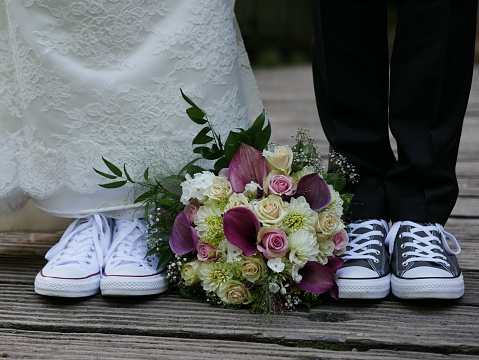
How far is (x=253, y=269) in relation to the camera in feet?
3.68

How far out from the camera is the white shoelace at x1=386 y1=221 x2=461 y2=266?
1.19 meters

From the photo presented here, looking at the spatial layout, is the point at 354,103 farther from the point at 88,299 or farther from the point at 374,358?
the point at 88,299

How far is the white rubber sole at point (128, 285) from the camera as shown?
3.91 feet

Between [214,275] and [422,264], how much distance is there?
0.37 m

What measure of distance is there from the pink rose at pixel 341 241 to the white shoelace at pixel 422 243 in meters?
0.11

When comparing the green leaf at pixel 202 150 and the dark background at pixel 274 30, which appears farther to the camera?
the dark background at pixel 274 30

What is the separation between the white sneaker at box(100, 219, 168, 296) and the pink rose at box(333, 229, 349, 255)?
323 millimetres

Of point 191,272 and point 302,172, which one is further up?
point 302,172

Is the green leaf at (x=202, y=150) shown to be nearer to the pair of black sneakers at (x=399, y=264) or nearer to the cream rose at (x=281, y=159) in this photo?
the cream rose at (x=281, y=159)

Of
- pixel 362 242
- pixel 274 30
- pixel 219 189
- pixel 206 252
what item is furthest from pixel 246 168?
pixel 274 30

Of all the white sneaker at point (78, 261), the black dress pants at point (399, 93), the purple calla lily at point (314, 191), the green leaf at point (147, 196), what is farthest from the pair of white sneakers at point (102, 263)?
the black dress pants at point (399, 93)

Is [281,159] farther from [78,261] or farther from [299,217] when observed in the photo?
[78,261]

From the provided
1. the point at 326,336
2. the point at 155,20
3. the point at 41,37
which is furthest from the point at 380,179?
the point at 41,37

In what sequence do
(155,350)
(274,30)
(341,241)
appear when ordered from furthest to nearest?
(274,30) < (341,241) < (155,350)
